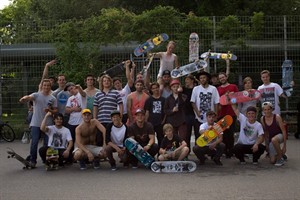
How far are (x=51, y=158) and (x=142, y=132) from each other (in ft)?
5.62

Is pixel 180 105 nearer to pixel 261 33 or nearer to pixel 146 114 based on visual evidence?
pixel 146 114

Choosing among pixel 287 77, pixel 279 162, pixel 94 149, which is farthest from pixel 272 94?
pixel 94 149

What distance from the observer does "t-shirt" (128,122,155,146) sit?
25.3 ft

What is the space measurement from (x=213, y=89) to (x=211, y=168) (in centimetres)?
158

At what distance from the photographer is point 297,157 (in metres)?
8.57

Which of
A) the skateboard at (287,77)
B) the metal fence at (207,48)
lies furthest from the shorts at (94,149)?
the skateboard at (287,77)

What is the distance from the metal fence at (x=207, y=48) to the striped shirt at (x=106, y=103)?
14.8 feet

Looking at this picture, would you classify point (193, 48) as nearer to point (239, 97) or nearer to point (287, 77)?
point (287, 77)

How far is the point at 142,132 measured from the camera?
7750mm

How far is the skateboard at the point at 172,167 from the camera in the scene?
23.7 feet

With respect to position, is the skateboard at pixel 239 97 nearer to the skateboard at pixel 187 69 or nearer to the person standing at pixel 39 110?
the skateboard at pixel 187 69

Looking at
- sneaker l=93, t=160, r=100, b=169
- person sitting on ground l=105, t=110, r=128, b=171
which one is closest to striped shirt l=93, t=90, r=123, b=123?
person sitting on ground l=105, t=110, r=128, b=171

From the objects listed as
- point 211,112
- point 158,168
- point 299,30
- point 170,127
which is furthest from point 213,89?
point 299,30

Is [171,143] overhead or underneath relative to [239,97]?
underneath
